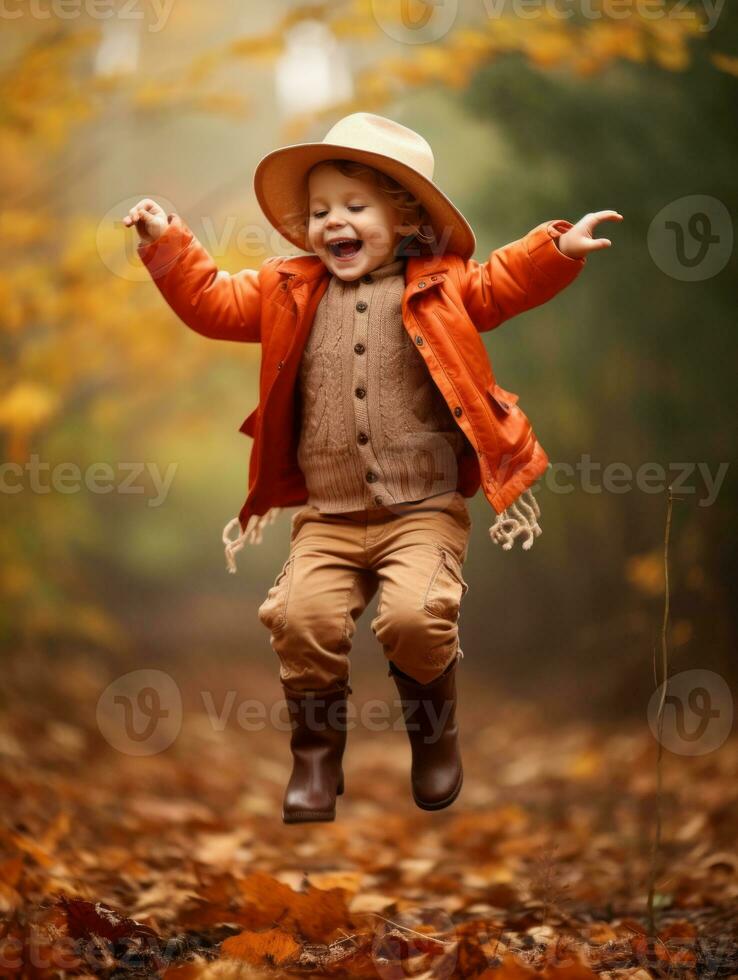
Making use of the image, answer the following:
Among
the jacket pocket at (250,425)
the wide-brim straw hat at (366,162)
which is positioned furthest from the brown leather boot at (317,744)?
the wide-brim straw hat at (366,162)

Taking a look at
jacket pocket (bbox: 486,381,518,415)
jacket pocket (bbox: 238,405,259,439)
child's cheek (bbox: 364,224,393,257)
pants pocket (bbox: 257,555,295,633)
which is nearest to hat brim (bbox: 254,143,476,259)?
child's cheek (bbox: 364,224,393,257)

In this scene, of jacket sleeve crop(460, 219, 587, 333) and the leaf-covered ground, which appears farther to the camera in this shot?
the leaf-covered ground

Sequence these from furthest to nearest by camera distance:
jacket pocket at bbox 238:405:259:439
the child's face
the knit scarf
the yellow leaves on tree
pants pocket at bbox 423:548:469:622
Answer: the yellow leaves on tree → jacket pocket at bbox 238:405:259:439 → the knit scarf → the child's face → pants pocket at bbox 423:548:469:622

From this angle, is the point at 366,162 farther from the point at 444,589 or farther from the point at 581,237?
the point at 444,589

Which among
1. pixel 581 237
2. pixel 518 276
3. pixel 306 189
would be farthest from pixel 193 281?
pixel 581 237

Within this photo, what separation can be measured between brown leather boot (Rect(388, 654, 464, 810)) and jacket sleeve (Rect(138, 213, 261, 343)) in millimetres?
998

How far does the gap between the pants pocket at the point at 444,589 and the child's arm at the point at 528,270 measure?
597mm

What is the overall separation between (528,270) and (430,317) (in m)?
0.27

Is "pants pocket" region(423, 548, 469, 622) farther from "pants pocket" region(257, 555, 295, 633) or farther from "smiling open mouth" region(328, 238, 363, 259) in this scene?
"smiling open mouth" region(328, 238, 363, 259)

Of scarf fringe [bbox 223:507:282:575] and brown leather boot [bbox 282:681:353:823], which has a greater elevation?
scarf fringe [bbox 223:507:282:575]

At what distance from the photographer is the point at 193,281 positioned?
122 inches

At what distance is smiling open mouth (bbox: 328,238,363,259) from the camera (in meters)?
3.06

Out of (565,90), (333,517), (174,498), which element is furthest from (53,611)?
(565,90)

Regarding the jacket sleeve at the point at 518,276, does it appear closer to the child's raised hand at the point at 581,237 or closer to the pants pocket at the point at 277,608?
the child's raised hand at the point at 581,237
